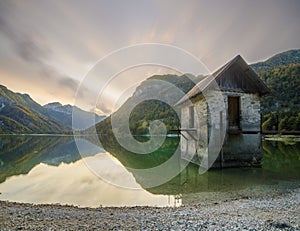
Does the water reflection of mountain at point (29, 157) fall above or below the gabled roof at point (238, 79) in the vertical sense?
below

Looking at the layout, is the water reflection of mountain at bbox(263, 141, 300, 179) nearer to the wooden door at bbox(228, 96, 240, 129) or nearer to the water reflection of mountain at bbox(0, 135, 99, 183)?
the wooden door at bbox(228, 96, 240, 129)

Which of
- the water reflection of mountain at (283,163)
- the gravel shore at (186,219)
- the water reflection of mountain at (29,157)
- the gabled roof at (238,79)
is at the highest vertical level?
the gabled roof at (238,79)

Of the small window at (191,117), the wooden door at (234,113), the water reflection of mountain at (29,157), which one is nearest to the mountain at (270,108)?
the water reflection of mountain at (29,157)

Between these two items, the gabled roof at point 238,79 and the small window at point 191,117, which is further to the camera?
the small window at point 191,117

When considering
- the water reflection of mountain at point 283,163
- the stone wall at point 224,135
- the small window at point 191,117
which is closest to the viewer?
the water reflection of mountain at point 283,163

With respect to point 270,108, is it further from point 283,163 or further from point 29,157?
point 29,157

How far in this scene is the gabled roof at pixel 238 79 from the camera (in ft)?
39.7

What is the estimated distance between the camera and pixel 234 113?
1326 centimetres

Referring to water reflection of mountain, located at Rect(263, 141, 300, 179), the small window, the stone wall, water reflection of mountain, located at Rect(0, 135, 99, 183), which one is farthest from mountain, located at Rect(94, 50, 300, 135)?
water reflection of mountain, located at Rect(263, 141, 300, 179)

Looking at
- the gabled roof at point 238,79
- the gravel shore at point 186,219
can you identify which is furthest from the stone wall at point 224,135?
the gravel shore at point 186,219

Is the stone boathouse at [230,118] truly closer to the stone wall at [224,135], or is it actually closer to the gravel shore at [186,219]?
the stone wall at [224,135]

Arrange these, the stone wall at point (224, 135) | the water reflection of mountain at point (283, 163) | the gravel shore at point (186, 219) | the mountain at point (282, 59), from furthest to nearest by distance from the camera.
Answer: the mountain at point (282, 59)
the stone wall at point (224, 135)
the water reflection of mountain at point (283, 163)
the gravel shore at point (186, 219)

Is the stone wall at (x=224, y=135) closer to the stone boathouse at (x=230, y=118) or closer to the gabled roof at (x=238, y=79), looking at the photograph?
the stone boathouse at (x=230, y=118)

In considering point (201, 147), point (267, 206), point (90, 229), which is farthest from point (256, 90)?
point (90, 229)
